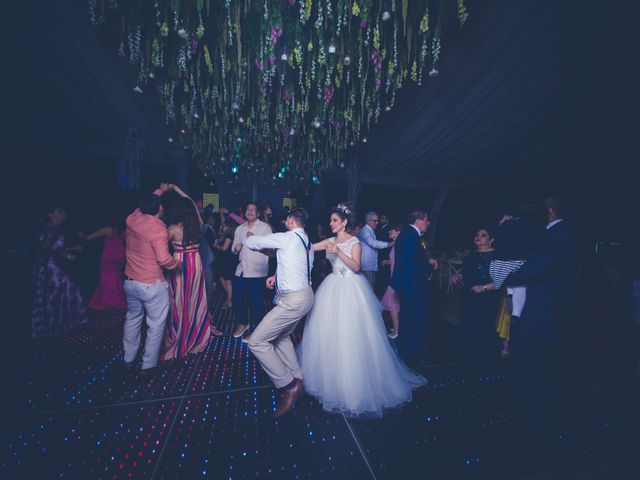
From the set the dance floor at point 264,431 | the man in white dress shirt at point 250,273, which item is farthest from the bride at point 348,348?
the man in white dress shirt at point 250,273

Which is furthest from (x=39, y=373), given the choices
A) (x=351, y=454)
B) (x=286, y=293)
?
(x=351, y=454)

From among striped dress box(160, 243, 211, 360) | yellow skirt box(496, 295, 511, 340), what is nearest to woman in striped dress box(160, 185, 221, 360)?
striped dress box(160, 243, 211, 360)

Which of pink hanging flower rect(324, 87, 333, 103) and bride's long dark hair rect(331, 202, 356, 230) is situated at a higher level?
pink hanging flower rect(324, 87, 333, 103)

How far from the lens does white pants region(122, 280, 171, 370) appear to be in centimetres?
279

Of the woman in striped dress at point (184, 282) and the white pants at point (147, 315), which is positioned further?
the woman in striped dress at point (184, 282)

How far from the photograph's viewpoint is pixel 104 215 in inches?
250

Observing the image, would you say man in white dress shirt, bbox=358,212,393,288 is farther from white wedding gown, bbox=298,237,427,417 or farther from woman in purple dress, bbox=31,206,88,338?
woman in purple dress, bbox=31,206,88,338

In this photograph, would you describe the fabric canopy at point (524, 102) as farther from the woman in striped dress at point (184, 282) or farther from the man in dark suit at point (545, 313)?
the woman in striped dress at point (184, 282)

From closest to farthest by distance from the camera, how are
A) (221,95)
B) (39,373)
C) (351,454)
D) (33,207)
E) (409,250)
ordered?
(351,454) → (39,373) → (409,250) → (221,95) → (33,207)

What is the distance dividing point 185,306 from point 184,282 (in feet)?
0.96

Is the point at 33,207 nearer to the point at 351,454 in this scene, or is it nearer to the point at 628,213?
the point at 351,454

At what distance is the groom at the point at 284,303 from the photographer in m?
2.30

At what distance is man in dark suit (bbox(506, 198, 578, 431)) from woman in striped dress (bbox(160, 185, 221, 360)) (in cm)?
320

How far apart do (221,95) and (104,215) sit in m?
3.91
